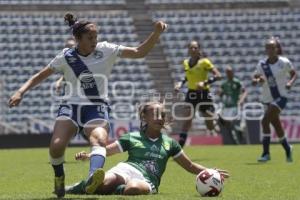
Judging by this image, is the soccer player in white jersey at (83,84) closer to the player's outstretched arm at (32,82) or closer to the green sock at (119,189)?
the player's outstretched arm at (32,82)

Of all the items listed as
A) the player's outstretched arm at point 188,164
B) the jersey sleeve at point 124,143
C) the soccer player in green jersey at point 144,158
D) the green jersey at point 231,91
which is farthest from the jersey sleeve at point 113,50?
the green jersey at point 231,91

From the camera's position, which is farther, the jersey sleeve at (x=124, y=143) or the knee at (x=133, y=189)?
the jersey sleeve at (x=124, y=143)

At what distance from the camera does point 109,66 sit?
25.8 feet

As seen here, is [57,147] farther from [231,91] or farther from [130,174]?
[231,91]

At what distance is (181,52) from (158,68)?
1222mm

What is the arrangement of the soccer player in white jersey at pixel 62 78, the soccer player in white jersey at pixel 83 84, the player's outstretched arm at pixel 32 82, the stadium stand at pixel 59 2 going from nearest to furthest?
the player's outstretched arm at pixel 32 82
the soccer player in white jersey at pixel 83 84
the soccer player in white jersey at pixel 62 78
the stadium stand at pixel 59 2

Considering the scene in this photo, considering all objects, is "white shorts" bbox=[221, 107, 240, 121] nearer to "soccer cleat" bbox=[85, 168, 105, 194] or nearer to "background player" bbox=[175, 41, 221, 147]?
"background player" bbox=[175, 41, 221, 147]

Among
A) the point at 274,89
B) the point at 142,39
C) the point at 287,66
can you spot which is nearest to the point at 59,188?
the point at 274,89

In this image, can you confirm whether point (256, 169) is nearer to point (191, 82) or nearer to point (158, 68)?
point (191, 82)

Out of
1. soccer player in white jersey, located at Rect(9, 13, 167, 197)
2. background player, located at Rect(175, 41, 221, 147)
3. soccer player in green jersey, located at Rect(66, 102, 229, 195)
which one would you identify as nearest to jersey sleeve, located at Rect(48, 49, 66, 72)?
soccer player in white jersey, located at Rect(9, 13, 167, 197)

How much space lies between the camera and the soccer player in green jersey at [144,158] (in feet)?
24.9

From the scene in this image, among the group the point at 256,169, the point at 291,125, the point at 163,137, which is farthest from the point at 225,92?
the point at 163,137

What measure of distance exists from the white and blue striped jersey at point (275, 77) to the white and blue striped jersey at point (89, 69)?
700cm

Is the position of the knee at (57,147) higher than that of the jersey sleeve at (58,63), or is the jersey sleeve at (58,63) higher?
the jersey sleeve at (58,63)
